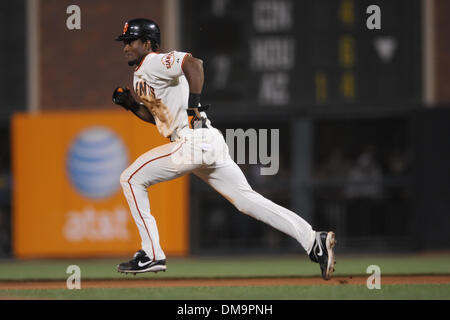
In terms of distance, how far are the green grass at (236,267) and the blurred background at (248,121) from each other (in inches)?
21.2

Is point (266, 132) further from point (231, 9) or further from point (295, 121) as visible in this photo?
point (231, 9)

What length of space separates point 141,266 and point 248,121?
6396 millimetres

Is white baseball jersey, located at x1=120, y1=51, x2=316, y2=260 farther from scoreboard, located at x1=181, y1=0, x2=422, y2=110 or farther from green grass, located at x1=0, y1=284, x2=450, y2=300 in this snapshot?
scoreboard, located at x1=181, y1=0, x2=422, y2=110

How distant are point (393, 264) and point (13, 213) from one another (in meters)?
6.11

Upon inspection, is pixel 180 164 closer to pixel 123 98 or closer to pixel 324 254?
pixel 123 98

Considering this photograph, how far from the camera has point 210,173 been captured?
6.82 m

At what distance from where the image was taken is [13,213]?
13477 millimetres

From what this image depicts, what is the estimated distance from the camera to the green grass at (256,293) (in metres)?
6.41

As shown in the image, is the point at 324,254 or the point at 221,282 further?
the point at 221,282

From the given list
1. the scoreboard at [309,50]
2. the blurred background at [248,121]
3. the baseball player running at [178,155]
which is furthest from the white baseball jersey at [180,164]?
the blurred background at [248,121]

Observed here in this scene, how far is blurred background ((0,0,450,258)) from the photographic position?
12352 mm

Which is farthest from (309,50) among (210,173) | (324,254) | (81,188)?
→ (324,254)
